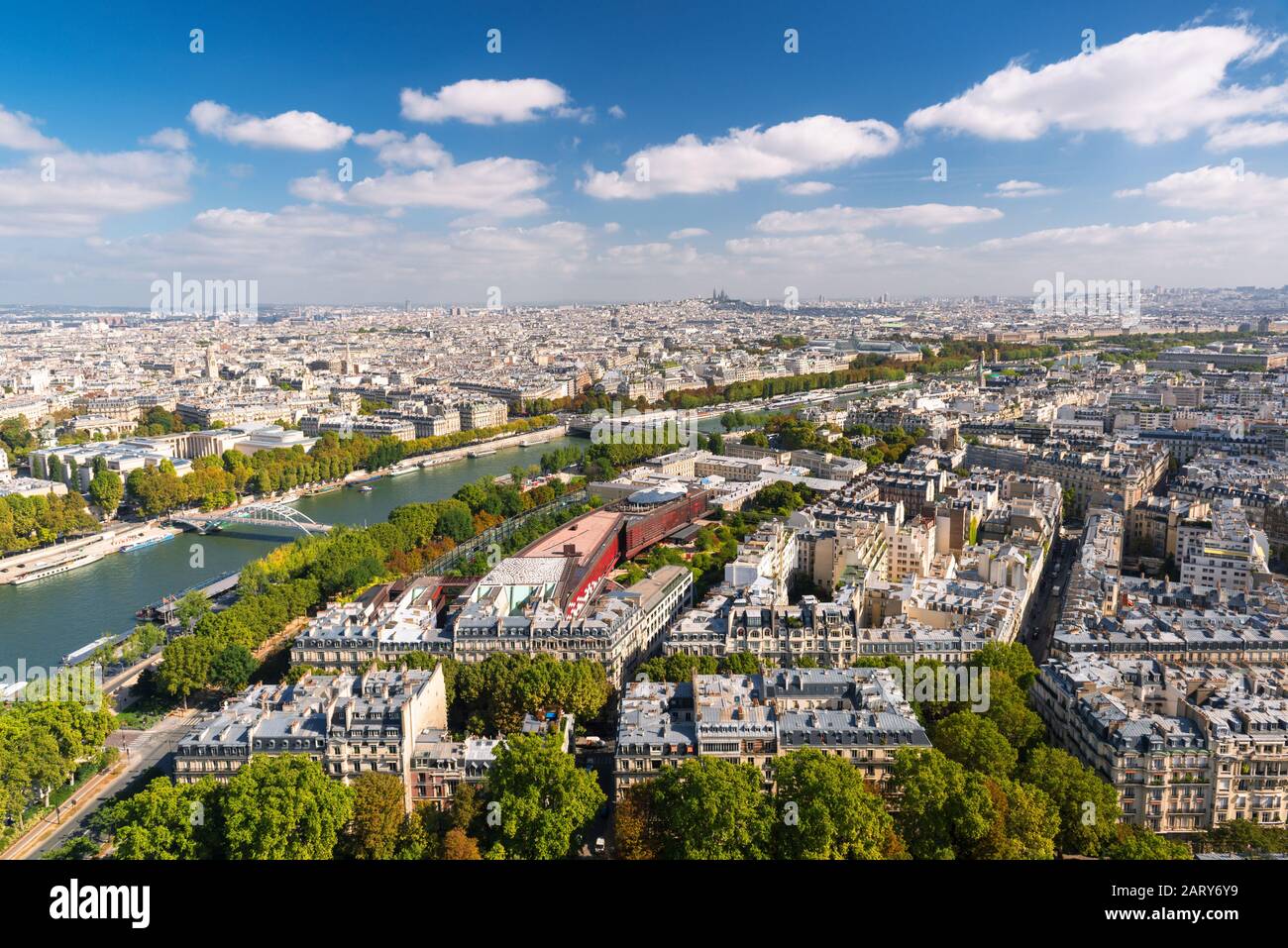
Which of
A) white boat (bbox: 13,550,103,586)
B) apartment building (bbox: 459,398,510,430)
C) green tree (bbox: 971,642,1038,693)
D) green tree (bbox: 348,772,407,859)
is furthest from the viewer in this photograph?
apartment building (bbox: 459,398,510,430)

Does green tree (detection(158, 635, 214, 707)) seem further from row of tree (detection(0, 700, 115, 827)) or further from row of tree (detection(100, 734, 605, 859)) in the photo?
row of tree (detection(100, 734, 605, 859))

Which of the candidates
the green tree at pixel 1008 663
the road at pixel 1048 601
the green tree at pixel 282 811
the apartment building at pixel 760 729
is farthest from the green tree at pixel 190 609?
the road at pixel 1048 601

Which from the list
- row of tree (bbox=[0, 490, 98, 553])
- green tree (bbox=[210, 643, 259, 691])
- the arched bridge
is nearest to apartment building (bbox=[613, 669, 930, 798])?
green tree (bbox=[210, 643, 259, 691])

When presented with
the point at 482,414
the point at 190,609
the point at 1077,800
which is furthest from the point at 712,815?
the point at 482,414

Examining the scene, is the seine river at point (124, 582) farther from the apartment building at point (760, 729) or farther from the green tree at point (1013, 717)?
the green tree at point (1013, 717)

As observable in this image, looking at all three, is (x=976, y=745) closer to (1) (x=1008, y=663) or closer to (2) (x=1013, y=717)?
(2) (x=1013, y=717)
